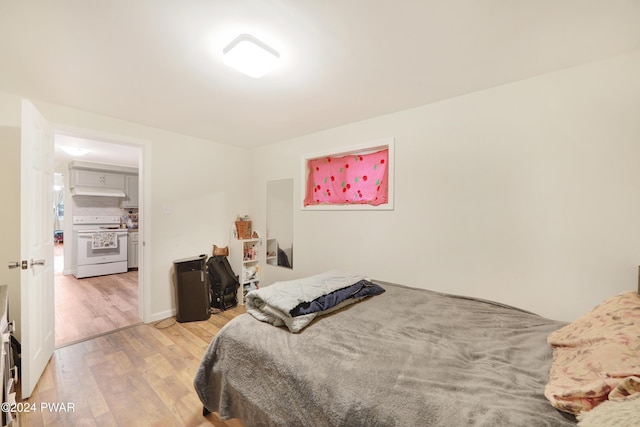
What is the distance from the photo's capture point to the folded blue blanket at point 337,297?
1.62 m

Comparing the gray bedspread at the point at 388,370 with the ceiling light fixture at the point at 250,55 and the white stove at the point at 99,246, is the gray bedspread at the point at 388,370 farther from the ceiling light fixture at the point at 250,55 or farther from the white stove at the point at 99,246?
the white stove at the point at 99,246

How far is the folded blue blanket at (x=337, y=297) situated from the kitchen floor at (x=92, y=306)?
2532 mm

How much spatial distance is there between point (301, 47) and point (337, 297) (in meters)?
1.64

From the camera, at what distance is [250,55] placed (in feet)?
4.91

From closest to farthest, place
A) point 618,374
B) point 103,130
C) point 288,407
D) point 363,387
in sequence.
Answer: point 618,374, point 363,387, point 288,407, point 103,130

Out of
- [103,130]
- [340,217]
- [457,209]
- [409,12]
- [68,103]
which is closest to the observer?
[409,12]

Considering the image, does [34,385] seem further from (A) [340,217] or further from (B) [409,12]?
(B) [409,12]

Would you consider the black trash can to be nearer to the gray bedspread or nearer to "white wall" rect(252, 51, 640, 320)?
the gray bedspread

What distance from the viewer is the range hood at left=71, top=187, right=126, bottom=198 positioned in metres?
4.84

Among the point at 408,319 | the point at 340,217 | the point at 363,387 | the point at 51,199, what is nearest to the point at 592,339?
the point at 408,319

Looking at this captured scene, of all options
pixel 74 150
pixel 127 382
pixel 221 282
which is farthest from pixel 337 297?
pixel 74 150

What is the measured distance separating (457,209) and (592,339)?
4.02 feet

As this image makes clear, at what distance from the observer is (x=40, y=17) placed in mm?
1306

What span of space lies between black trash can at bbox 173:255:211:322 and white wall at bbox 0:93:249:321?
0.23 m
